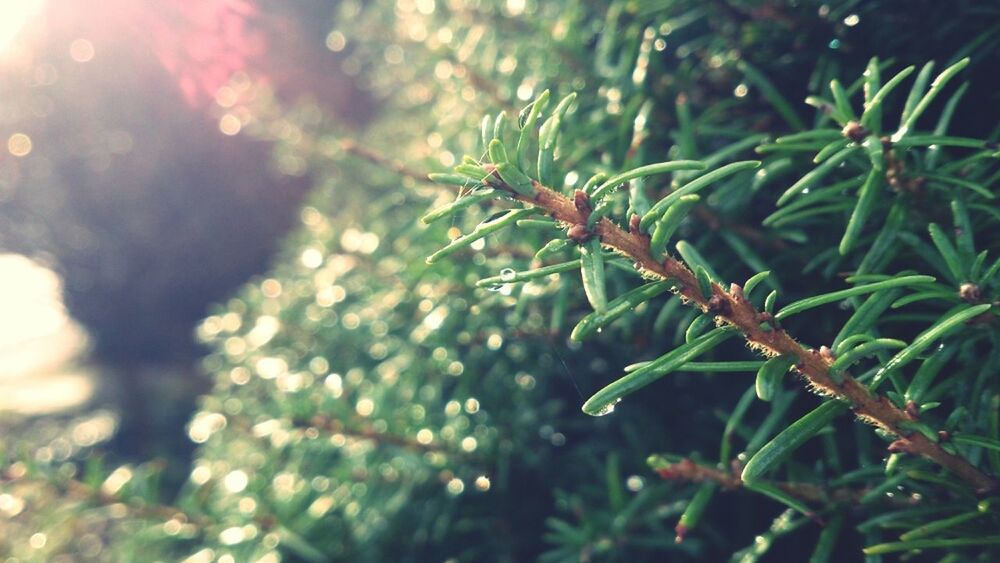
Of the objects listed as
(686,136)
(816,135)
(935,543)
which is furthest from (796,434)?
(686,136)

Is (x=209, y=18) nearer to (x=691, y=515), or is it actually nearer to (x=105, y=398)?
(x=691, y=515)

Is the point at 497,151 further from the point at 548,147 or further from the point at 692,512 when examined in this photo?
the point at 692,512

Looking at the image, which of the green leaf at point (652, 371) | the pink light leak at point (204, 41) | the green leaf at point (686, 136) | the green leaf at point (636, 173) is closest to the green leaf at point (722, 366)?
the green leaf at point (652, 371)

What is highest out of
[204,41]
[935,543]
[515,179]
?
[204,41]

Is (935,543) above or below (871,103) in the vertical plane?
below

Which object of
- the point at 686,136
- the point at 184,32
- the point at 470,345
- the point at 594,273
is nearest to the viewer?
the point at 594,273

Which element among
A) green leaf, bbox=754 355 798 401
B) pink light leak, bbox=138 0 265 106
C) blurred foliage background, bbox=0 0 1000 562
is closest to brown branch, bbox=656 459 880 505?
blurred foliage background, bbox=0 0 1000 562

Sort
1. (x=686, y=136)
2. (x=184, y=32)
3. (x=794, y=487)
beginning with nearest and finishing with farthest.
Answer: (x=794, y=487)
(x=686, y=136)
(x=184, y=32)

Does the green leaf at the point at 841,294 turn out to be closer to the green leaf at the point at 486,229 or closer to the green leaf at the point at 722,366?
the green leaf at the point at 722,366

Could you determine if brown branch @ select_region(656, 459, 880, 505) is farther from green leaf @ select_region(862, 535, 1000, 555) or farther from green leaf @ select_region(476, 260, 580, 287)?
green leaf @ select_region(476, 260, 580, 287)
